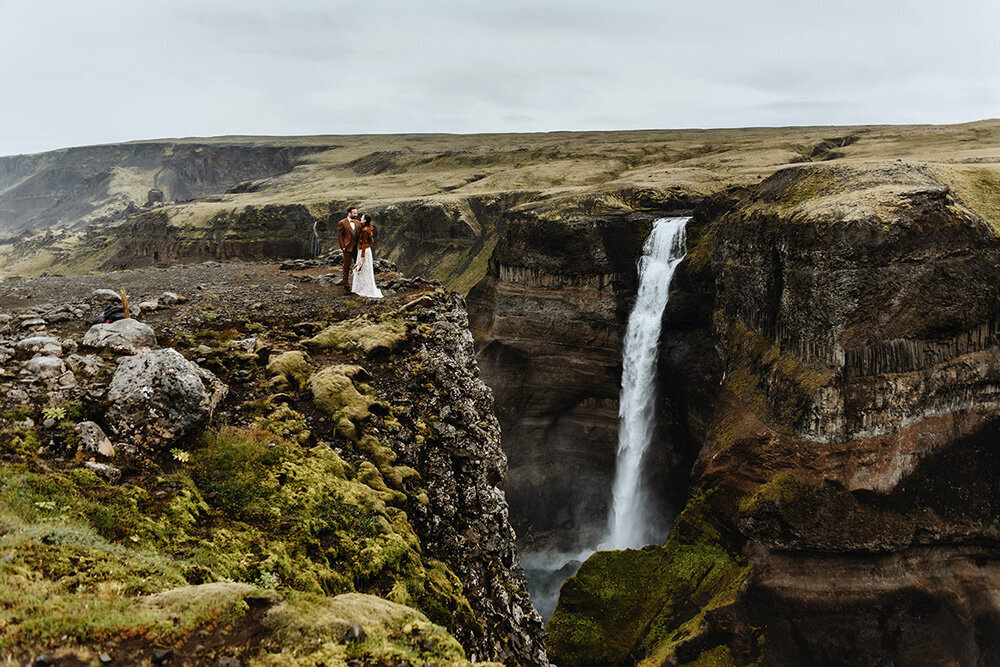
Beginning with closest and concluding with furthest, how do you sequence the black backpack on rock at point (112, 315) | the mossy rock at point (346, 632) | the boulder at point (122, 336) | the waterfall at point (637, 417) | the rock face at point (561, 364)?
the mossy rock at point (346, 632) < the boulder at point (122, 336) < the black backpack on rock at point (112, 315) < the waterfall at point (637, 417) < the rock face at point (561, 364)

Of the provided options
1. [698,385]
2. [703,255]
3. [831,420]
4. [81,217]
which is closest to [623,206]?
[703,255]

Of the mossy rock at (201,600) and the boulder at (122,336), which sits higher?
the boulder at (122,336)

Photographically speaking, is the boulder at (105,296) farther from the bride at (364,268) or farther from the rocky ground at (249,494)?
the bride at (364,268)

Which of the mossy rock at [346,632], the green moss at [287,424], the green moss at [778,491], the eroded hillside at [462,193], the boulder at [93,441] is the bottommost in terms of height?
the green moss at [778,491]

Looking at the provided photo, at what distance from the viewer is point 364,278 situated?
18.1m

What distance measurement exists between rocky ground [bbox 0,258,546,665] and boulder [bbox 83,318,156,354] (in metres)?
0.04

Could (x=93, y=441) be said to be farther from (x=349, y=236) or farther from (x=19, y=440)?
(x=349, y=236)

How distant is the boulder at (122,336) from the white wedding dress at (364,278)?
6.70m

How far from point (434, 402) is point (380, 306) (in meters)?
5.22

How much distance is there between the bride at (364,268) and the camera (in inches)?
701

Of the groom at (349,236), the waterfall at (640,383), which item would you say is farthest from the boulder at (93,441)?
the waterfall at (640,383)

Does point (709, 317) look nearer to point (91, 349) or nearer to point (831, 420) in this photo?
point (831, 420)

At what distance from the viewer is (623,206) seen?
42438mm

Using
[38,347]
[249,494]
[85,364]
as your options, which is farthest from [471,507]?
[38,347]
